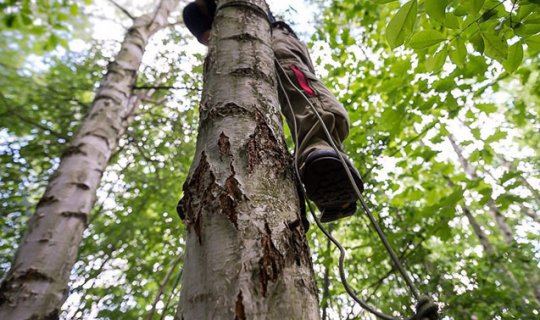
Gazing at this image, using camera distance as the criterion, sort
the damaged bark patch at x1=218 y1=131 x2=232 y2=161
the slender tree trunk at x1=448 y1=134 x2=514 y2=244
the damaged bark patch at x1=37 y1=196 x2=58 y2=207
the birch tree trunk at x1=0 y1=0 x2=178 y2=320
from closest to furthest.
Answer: the damaged bark patch at x1=218 y1=131 x2=232 y2=161
the birch tree trunk at x1=0 y1=0 x2=178 y2=320
the damaged bark patch at x1=37 y1=196 x2=58 y2=207
the slender tree trunk at x1=448 y1=134 x2=514 y2=244

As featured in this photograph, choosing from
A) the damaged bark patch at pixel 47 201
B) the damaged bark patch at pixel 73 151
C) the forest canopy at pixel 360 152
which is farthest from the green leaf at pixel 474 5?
the damaged bark patch at pixel 73 151

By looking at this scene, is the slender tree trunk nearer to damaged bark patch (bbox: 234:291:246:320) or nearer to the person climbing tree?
the person climbing tree

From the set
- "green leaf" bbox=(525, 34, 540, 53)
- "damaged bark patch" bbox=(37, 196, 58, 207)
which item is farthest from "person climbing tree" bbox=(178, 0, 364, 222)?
"damaged bark patch" bbox=(37, 196, 58, 207)

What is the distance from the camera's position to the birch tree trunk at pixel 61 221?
1.73 meters

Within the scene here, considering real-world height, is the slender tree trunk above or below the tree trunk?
above

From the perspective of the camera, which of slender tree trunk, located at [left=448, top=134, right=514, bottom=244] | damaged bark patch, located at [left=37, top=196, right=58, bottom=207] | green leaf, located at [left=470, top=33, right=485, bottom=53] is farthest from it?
slender tree trunk, located at [left=448, top=134, right=514, bottom=244]

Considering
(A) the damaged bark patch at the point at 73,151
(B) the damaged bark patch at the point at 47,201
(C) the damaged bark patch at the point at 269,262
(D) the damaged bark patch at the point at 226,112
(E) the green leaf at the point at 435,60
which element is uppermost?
(A) the damaged bark patch at the point at 73,151

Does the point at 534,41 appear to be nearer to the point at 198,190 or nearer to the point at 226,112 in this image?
the point at 226,112

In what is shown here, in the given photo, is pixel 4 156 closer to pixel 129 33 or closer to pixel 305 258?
pixel 129 33

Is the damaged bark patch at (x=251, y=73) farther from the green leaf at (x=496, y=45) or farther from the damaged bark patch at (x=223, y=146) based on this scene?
the green leaf at (x=496, y=45)

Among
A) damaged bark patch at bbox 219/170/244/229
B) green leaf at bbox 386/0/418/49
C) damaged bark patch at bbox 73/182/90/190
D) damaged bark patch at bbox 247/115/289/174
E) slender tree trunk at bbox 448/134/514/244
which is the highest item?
slender tree trunk at bbox 448/134/514/244

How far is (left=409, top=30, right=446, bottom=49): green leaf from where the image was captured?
1.05 metres

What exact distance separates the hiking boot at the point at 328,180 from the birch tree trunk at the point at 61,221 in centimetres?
166

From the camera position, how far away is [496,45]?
1.01m
